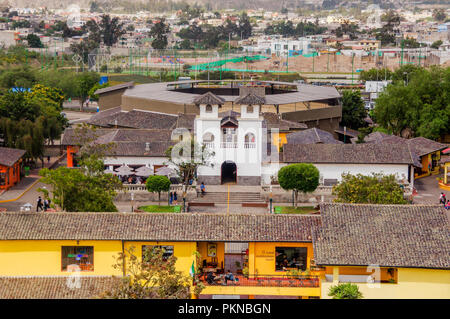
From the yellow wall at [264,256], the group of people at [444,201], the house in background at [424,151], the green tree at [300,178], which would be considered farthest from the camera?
the house in background at [424,151]

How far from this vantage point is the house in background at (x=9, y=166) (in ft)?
119

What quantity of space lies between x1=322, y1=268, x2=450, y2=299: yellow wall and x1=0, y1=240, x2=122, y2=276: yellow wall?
19.6 ft

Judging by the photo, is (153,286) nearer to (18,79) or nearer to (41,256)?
(41,256)

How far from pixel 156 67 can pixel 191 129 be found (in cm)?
5673

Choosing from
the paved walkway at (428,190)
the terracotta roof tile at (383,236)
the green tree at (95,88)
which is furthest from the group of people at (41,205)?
the green tree at (95,88)

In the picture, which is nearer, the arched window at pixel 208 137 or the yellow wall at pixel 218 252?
the yellow wall at pixel 218 252

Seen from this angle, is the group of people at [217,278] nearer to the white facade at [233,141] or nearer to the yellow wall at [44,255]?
the yellow wall at [44,255]

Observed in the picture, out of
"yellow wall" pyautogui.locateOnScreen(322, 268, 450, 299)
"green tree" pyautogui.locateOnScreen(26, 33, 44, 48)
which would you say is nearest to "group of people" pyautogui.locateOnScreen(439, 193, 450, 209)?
"yellow wall" pyautogui.locateOnScreen(322, 268, 450, 299)

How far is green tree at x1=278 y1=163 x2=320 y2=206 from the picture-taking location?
107ft

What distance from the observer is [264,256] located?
20.5 meters

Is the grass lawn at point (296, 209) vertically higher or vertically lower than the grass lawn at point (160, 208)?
lower

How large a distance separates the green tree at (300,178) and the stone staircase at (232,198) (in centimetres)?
214

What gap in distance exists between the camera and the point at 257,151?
36.5m

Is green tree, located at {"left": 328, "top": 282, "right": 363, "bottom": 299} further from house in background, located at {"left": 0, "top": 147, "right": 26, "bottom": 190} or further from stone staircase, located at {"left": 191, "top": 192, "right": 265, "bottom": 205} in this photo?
house in background, located at {"left": 0, "top": 147, "right": 26, "bottom": 190}
